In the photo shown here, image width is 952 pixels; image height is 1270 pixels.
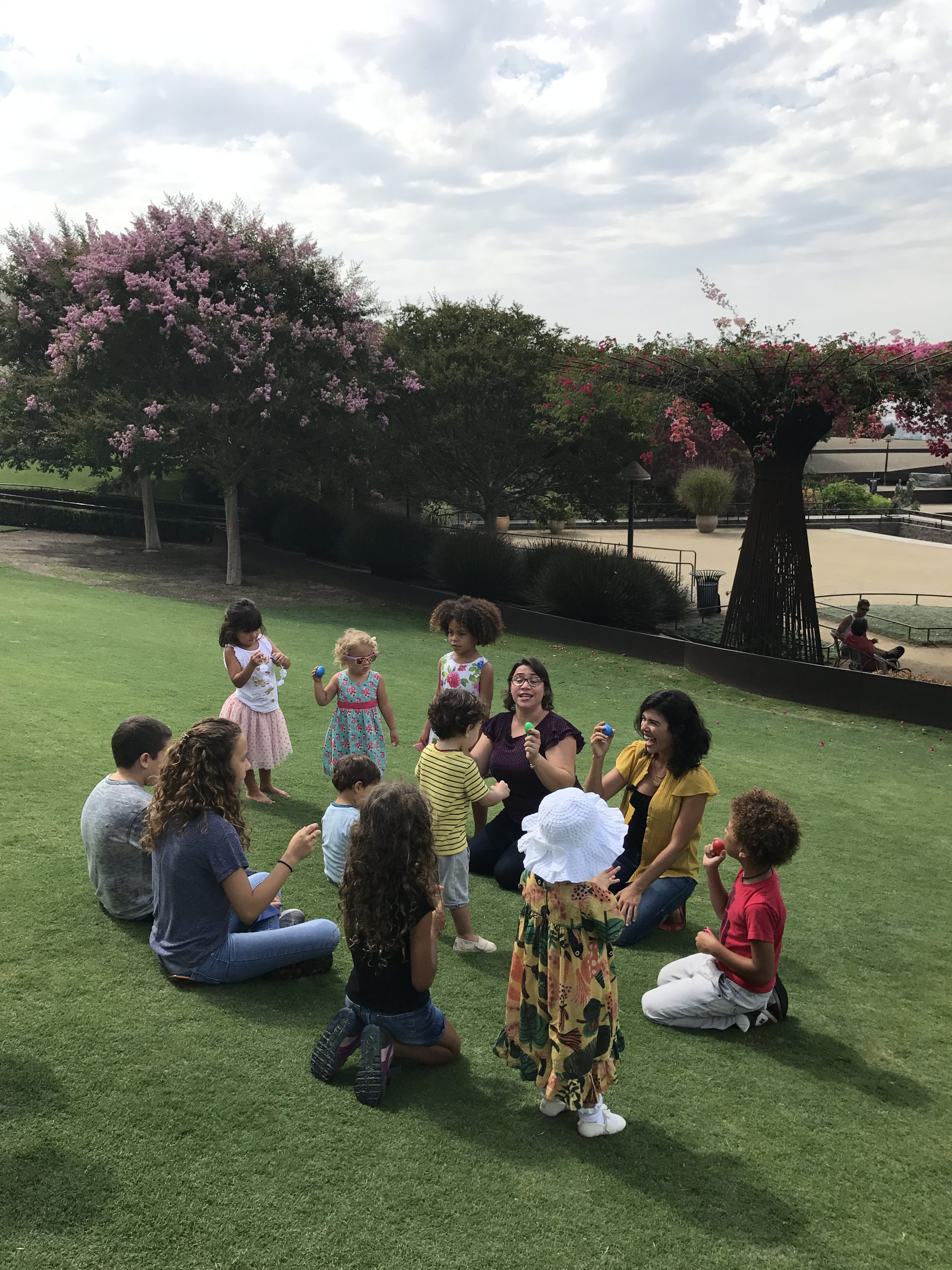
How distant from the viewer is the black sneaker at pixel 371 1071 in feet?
11.7

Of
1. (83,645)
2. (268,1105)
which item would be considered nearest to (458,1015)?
(268,1105)

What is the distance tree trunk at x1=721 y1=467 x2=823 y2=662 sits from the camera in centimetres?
1453

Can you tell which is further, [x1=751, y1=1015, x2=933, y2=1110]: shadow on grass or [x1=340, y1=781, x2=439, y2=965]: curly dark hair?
[x1=751, y1=1015, x2=933, y2=1110]: shadow on grass

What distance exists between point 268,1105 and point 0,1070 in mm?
1025

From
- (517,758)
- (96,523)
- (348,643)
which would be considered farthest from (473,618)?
(96,523)

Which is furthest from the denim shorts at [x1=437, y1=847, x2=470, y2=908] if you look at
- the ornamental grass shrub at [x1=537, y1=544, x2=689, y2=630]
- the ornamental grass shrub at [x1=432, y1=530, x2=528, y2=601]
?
the ornamental grass shrub at [x1=432, y1=530, x2=528, y2=601]

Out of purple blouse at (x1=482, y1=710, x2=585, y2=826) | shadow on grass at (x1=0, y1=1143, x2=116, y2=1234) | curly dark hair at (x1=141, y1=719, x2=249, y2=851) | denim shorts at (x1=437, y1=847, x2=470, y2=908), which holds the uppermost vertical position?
curly dark hair at (x1=141, y1=719, x2=249, y2=851)

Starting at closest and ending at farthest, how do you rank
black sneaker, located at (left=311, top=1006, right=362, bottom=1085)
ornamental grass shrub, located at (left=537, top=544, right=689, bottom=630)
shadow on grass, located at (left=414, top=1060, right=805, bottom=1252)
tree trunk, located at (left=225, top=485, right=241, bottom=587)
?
shadow on grass, located at (left=414, top=1060, right=805, bottom=1252) < black sneaker, located at (left=311, top=1006, right=362, bottom=1085) < ornamental grass shrub, located at (left=537, top=544, right=689, bottom=630) < tree trunk, located at (left=225, top=485, right=241, bottom=587)

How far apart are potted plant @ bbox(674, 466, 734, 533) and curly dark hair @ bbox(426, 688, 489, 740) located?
37783 mm

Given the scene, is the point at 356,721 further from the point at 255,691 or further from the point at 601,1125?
the point at 601,1125

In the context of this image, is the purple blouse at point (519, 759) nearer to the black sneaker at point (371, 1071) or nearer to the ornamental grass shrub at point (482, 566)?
the black sneaker at point (371, 1071)

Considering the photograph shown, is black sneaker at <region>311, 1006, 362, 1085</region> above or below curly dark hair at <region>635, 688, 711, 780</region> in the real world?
below

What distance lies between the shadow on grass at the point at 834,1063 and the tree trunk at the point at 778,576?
1053cm

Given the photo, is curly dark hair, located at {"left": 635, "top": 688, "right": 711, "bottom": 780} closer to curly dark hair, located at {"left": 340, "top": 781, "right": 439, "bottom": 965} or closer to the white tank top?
curly dark hair, located at {"left": 340, "top": 781, "right": 439, "bottom": 965}
